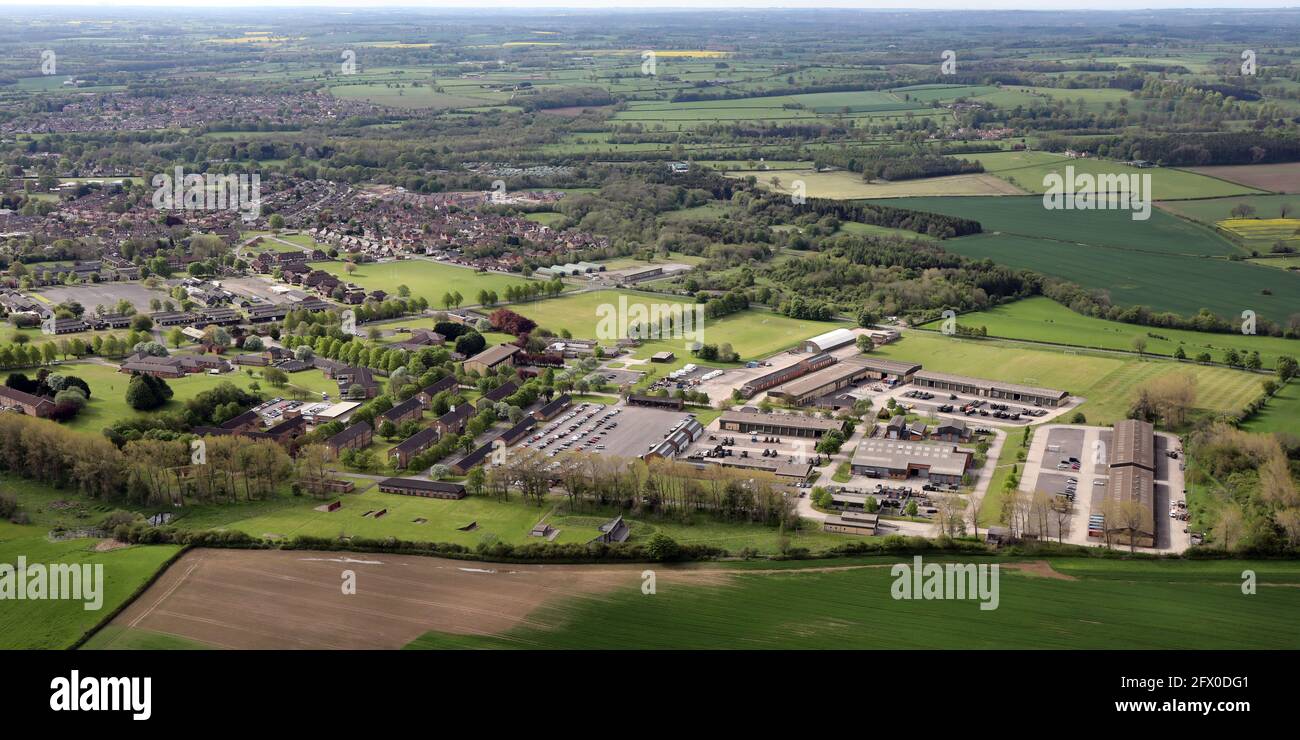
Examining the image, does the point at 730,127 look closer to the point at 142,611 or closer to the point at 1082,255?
the point at 1082,255

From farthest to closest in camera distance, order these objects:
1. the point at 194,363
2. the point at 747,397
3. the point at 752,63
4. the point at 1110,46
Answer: the point at 1110,46
the point at 752,63
the point at 194,363
the point at 747,397

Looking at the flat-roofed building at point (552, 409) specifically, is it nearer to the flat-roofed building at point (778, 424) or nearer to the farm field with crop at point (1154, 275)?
the flat-roofed building at point (778, 424)

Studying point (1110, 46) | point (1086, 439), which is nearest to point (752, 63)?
point (1110, 46)

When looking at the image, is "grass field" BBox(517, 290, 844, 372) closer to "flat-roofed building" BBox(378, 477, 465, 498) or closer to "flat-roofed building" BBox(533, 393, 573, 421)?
"flat-roofed building" BBox(533, 393, 573, 421)
